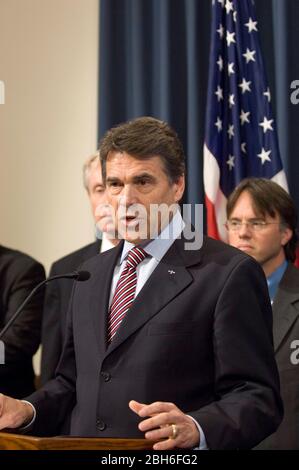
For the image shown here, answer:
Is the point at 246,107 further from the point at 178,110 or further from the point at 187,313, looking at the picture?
the point at 187,313

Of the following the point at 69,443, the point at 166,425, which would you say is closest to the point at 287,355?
the point at 166,425

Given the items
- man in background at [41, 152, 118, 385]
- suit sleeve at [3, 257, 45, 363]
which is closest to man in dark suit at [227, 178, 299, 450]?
man in background at [41, 152, 118, 385]

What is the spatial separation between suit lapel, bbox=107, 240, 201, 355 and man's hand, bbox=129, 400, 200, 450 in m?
0.38

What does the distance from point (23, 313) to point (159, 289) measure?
1726 mm

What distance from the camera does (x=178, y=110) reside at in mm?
5039

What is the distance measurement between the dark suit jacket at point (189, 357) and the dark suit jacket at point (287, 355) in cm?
111

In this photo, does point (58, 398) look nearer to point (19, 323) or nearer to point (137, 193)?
point (137, 193)

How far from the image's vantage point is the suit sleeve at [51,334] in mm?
4090

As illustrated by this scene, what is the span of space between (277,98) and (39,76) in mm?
1688

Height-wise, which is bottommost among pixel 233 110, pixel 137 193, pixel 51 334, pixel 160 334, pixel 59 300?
pixel 51 334

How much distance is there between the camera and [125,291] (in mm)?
2717

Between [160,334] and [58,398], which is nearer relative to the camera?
[160,334]

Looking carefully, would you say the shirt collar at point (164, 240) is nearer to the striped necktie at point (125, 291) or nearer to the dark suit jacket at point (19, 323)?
the striped necktie at point (125, 291)
